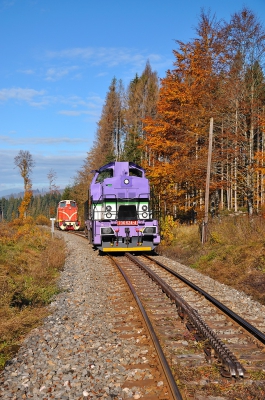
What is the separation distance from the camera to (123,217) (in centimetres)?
1486

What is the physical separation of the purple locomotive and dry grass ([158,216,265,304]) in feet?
6.16

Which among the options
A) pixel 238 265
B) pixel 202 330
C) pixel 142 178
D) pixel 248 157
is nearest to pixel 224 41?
pixel 248 157

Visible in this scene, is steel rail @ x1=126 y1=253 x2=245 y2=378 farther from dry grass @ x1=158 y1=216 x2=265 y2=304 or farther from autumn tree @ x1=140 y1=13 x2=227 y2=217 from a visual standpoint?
autumn tree @ x1=140 y1=13 x2=227 y2=217

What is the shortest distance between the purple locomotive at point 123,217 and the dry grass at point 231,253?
188cm

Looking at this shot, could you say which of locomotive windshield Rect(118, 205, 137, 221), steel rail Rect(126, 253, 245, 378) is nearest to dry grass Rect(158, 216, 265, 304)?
steel rail Rect(126, 253, 245, 378)

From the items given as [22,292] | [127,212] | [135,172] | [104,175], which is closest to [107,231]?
[127,212]

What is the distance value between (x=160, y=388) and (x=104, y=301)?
4037 millimetres

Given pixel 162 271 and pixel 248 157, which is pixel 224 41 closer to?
pixel 248 157

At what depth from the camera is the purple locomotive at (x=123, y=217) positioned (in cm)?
1428

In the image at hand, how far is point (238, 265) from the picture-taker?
10977 mm

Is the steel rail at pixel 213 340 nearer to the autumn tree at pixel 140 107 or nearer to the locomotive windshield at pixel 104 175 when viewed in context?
the locomotive windshield at pixel 104 175

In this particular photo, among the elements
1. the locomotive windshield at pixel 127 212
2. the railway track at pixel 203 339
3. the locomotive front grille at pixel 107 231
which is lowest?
the railway track at pixel 203 339

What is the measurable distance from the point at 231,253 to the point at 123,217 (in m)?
4.82

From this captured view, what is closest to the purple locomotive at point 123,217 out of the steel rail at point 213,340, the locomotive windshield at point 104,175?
the locomotive windshield at point 104,175
